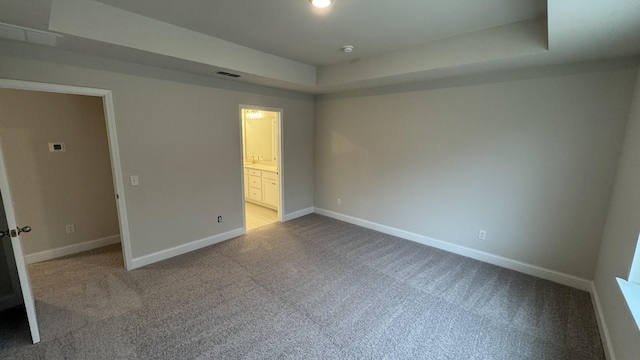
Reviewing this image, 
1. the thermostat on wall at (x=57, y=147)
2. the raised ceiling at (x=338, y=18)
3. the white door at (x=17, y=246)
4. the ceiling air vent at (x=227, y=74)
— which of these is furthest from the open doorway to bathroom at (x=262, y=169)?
the white door at (x=17, y=246)

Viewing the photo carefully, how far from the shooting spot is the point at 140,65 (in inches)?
115

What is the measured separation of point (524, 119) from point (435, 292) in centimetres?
222

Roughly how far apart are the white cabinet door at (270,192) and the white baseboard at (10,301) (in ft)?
11.8

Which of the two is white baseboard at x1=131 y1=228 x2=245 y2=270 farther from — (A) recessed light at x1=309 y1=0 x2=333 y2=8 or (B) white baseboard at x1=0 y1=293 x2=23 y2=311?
(A) recessed light at x1=309 y1=0 x2=333 y2=8

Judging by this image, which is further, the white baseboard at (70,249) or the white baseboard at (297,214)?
the white baseboard at (297,214)

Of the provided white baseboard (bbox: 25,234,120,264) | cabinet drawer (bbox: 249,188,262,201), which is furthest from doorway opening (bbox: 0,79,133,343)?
cabinet drawer (bbox: 249,188,262,201)

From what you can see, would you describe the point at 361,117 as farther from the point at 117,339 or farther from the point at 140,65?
the point at 117,339

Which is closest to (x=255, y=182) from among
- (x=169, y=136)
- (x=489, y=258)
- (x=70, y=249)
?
(x=169, y=136)

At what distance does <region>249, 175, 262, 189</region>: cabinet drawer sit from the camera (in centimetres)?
571

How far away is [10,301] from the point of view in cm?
236

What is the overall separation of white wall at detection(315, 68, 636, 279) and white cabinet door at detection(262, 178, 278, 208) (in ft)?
5.80

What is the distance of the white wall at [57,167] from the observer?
3.01 metres

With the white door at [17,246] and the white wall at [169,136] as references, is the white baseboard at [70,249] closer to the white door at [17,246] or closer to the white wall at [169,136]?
the white wall at [169,136]

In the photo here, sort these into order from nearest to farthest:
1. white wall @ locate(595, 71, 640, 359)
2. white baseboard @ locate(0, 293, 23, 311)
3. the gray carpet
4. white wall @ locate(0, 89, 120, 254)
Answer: white wall @ locate(595, 71, 640, 359) → the gray carpet → white baseboard @ locate(0, 293, 23, 311) → white wall @ locate(0, 89, 120, 254)
